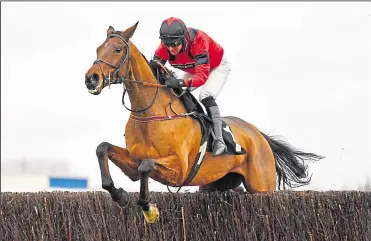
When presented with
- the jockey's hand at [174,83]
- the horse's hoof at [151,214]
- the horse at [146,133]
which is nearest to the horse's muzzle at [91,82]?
the horse at [146,133]

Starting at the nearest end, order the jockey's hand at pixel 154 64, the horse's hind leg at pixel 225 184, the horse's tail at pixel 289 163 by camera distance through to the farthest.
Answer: the jockey's hand at pixel 154 64
the horse's hind leg at pixel 225 184
the horse's tail at pixel 289 163

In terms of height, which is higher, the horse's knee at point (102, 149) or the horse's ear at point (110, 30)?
the horse's ear at point (110, 30)

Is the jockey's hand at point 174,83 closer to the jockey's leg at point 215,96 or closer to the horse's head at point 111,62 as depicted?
the horse's head at point 111,62

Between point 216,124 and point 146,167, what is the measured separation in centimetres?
128

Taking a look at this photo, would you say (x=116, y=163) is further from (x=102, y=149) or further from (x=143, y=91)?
(x=143, y=91)

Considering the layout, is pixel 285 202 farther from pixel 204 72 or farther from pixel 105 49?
pixel 105 49

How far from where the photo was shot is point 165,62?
802 cm

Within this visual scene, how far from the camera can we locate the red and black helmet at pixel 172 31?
7.45 meters

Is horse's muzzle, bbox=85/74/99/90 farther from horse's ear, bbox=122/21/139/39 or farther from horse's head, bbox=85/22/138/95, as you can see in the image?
horse's ear, bbox=122/21/139/39

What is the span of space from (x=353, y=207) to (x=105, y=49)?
2852mm

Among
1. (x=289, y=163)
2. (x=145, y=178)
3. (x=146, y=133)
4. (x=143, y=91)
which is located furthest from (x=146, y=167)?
(x=289, y=163)

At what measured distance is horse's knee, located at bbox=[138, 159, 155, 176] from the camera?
6953 mm

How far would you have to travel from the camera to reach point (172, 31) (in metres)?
7.45

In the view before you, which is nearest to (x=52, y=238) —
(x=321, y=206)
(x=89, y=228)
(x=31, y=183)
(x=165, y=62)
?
(x=89, y=228)
